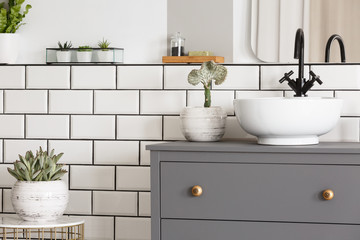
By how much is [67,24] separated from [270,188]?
1.24 m

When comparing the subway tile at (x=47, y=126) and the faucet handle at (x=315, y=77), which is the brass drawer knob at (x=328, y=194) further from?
the subway tile at (x=47, y=126)

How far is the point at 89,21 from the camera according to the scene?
284 cm

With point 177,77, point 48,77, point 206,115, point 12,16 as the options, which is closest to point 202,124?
point 206,115

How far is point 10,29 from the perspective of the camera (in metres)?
2.82

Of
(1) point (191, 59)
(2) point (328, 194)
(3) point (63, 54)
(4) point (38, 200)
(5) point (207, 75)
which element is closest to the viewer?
(2) point (328, 194)

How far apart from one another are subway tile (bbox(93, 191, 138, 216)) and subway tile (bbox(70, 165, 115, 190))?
0.12 feet

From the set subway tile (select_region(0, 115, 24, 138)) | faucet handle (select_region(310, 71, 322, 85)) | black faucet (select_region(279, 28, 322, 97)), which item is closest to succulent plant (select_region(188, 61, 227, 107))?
black faucet (select_region(279, 28, 322, 97))

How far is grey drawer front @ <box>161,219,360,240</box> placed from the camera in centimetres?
217

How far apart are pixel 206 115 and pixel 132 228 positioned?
0.64 m

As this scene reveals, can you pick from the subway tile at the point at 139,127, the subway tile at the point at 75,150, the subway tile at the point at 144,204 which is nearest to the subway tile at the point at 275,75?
the subway tile at the point at 139,127

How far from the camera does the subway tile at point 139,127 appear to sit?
278cm

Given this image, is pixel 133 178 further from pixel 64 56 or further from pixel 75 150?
pixel 64 56

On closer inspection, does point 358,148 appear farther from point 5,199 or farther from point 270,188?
point 5,199

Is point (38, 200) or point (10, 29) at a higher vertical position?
point (10, 29)
